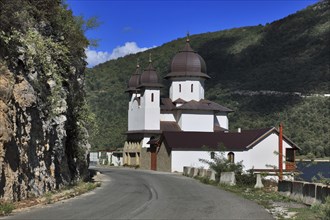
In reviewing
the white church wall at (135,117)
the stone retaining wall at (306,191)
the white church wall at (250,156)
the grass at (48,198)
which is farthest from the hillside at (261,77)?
the stone retaining wall at (306,191)

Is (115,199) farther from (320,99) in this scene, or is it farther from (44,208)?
(320,99)

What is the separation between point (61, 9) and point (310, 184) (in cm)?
Answer: 1395

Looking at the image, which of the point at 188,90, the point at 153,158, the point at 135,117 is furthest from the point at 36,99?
the point at 135,117

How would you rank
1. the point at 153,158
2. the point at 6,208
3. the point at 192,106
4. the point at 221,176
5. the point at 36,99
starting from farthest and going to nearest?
the point at 192,106
the point at 153,158
the point at 221,176
the point at 36,99
the point at 6,208

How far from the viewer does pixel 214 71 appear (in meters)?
121

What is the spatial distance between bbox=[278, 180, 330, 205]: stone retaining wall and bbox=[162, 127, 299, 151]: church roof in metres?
30.0

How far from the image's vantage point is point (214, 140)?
53875mm

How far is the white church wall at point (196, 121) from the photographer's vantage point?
204 ft

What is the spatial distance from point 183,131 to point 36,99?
130ft

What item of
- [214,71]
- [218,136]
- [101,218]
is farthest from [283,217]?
[214,71]

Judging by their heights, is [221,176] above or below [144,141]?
below

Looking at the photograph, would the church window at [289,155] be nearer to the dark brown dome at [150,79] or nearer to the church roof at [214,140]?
the church roof at [214,140]

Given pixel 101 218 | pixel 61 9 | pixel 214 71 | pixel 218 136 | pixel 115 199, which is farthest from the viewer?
pixel 214 71

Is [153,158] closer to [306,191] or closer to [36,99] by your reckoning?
[306,191]
